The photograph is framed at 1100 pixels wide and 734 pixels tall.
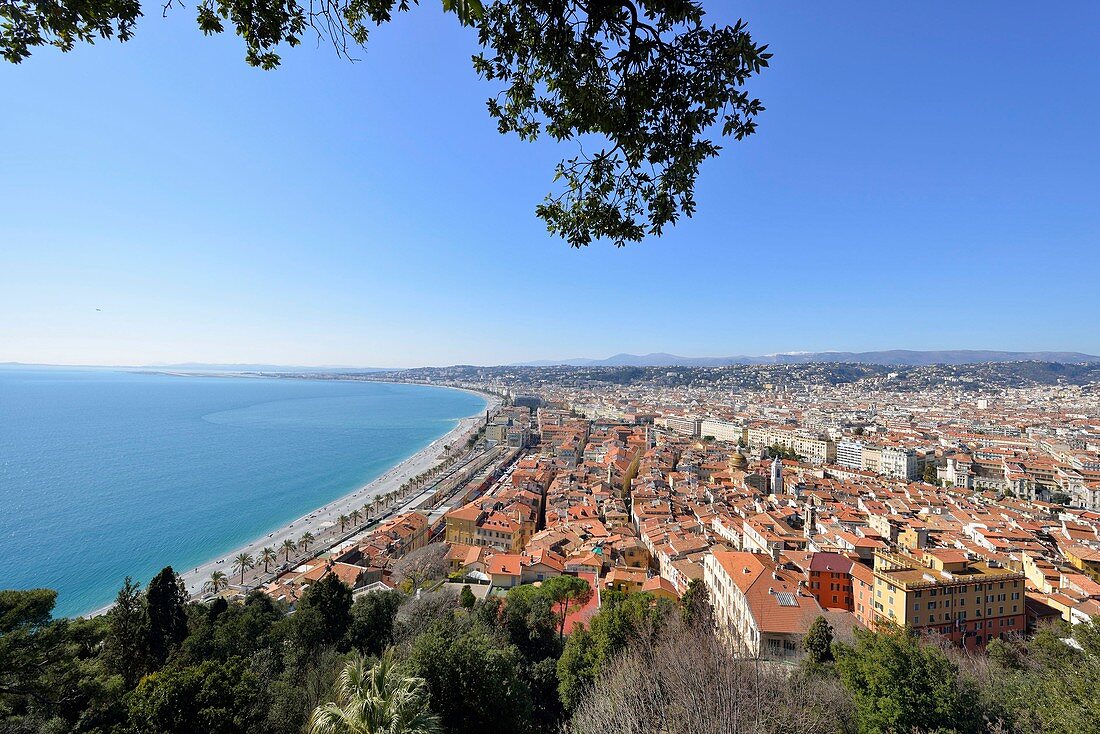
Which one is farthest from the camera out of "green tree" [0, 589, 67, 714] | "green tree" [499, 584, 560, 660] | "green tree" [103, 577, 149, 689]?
"green tree" [499, 584, 560, 660]

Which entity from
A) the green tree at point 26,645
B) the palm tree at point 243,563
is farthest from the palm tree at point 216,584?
the green tree at point 26,645

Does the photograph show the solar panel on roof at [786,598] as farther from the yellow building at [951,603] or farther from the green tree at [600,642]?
the green tree at [600,642]

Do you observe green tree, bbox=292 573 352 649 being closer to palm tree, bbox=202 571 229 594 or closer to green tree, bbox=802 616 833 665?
green tree, bbox=802 616 833 665

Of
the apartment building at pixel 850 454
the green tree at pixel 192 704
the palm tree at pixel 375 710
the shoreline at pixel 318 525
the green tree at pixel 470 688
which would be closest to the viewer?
the palm tree at pixel 375 710

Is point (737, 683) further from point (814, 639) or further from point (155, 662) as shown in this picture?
point (155, 662)

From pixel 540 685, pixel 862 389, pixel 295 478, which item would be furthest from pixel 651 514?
pixel 862 389

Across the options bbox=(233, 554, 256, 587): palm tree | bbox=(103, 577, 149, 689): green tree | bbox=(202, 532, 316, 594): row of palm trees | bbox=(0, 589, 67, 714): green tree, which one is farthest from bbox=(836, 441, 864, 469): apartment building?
bbox=(0, 589, 67, 714): green tree
